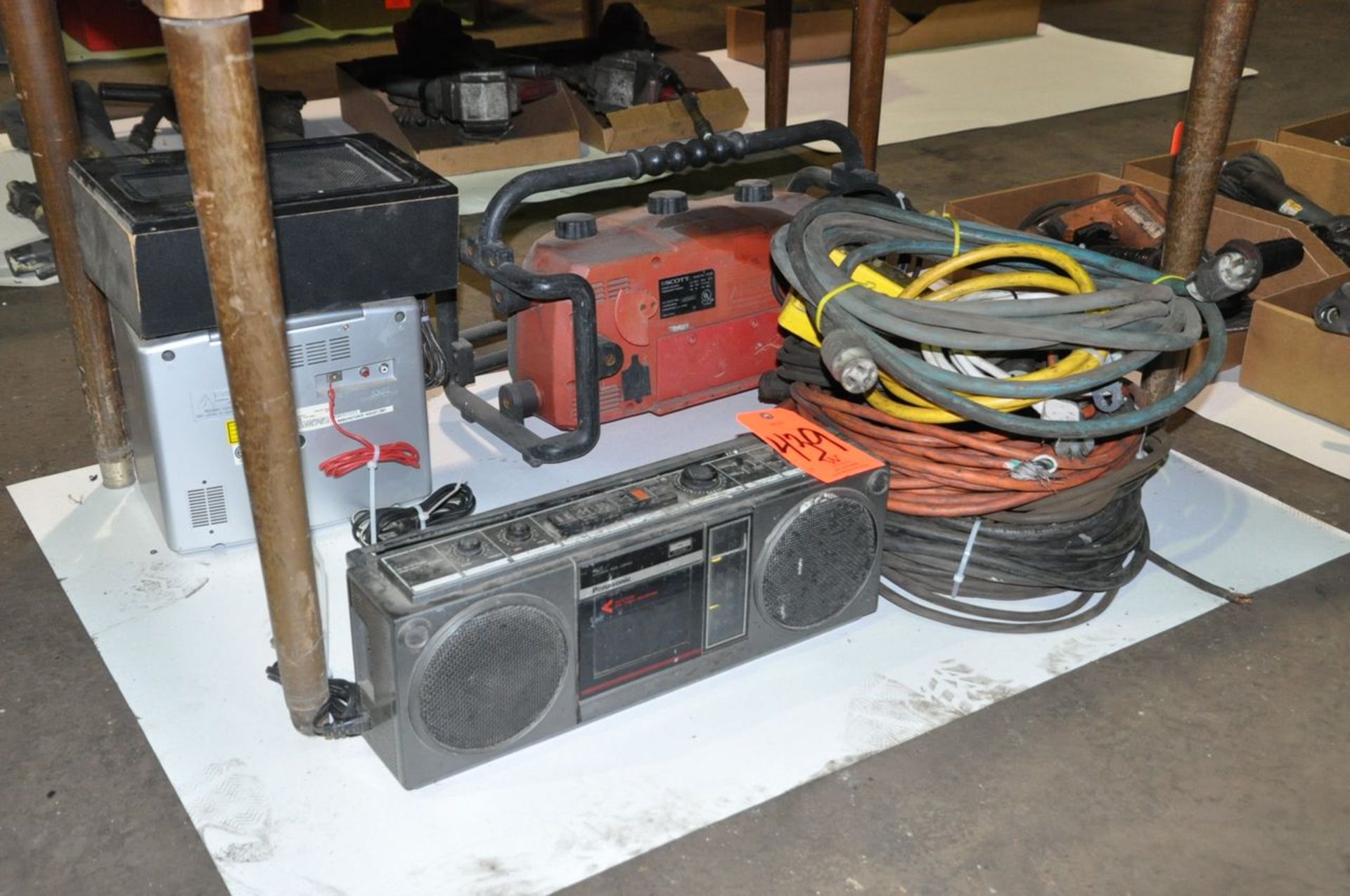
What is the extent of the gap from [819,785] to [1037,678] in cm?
32

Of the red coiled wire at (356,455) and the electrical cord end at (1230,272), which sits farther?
the red coiled wire at (356,455)

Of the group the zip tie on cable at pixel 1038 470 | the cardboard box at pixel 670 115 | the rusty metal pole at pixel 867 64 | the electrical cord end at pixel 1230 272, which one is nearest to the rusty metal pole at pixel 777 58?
the cardboard box at pixel 670 115

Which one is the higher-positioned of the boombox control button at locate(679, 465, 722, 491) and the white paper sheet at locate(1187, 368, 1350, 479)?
the boombox control button at locate(679, 465, 722, 491)

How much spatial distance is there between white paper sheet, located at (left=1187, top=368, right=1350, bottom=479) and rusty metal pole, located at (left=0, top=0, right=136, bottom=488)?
5.23ft

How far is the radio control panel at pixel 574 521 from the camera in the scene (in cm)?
125

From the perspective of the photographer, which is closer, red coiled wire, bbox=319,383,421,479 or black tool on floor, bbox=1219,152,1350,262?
red coiled wire, bbox=319,383,421,479

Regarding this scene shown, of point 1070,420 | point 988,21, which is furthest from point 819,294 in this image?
point 988,21

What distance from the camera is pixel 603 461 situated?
194 cm

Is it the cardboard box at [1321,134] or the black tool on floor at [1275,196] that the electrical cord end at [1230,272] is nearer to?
the black tool on floor at [1275,196]

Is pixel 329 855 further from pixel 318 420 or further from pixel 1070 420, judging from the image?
pixel 1070 420

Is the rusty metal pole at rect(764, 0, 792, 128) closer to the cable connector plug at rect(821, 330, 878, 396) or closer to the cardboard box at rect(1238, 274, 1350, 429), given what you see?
the cardboard box at rect(1238, 274, 1350, 429)

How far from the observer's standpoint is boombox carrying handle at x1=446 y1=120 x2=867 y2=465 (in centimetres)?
173

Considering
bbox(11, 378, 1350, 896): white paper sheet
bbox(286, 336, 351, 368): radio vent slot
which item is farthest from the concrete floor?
bbox(286, 336, 351, 368): radio vent slot

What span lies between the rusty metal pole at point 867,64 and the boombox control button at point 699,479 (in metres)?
1.14
